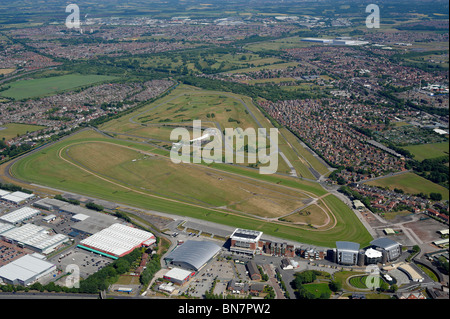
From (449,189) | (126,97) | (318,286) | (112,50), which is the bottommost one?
(318,286)

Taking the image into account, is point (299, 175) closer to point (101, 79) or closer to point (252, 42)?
point (101, 79)

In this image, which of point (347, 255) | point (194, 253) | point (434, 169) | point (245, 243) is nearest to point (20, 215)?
point (194, 253)

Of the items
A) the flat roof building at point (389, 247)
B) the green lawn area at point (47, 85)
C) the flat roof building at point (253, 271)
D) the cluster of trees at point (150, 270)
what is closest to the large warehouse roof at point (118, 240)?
the cluster of trees at point (150, 270)

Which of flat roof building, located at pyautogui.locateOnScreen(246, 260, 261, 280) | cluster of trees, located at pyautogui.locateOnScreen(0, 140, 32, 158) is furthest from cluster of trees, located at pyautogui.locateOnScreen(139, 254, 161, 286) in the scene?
cluster of trees, located at pyautogui.locateOnScreen(0, 140, 32, 158)

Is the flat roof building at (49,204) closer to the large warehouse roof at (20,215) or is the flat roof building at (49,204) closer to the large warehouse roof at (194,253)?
the large warehouse roof at (20,215)

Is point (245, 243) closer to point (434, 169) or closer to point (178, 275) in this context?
point (178, 275)

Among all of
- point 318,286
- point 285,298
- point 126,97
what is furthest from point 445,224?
point 126,97
